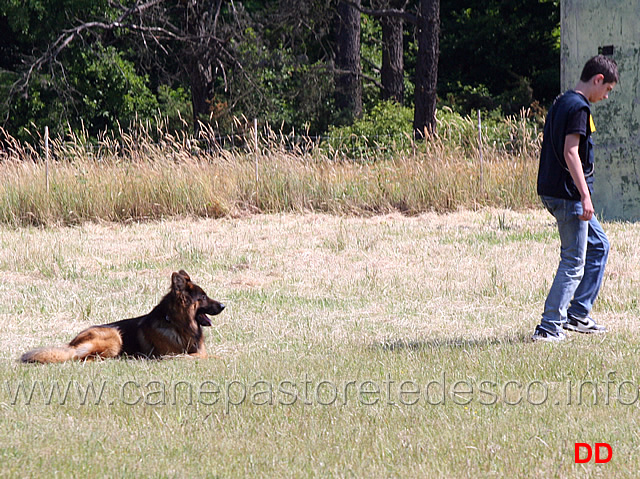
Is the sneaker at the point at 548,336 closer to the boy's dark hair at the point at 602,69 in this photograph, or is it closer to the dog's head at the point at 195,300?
the boy's dark hair at the point at 602,69

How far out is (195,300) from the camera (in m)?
6.51

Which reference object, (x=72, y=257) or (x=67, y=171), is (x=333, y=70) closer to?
(x=67, y=171)

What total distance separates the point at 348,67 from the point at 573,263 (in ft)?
70.9

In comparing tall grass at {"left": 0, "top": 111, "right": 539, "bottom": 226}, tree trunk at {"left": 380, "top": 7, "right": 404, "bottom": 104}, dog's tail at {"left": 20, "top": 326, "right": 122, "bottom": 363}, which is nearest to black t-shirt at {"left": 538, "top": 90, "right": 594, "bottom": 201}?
dog's tail at {"left": 20, "top": 326, "right": 122, "bottom": 363}

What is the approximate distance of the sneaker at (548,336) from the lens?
6.32 metres

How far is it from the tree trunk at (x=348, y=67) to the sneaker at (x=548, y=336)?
20.9 metres

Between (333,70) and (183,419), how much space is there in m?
22.4

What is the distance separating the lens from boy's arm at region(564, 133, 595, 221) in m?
5.86

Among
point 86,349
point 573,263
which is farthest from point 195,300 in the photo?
point 573,263

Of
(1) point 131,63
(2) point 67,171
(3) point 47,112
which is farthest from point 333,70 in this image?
(2) point 67,171

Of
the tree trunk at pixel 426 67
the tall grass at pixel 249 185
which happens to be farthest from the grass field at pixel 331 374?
the tree trunk at pixel 426 67

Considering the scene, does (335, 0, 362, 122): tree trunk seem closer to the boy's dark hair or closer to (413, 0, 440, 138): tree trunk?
(413, 0, 440, 138): tree trunk

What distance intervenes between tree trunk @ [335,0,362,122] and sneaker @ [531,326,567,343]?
20.9m

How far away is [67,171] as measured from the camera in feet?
49.8
